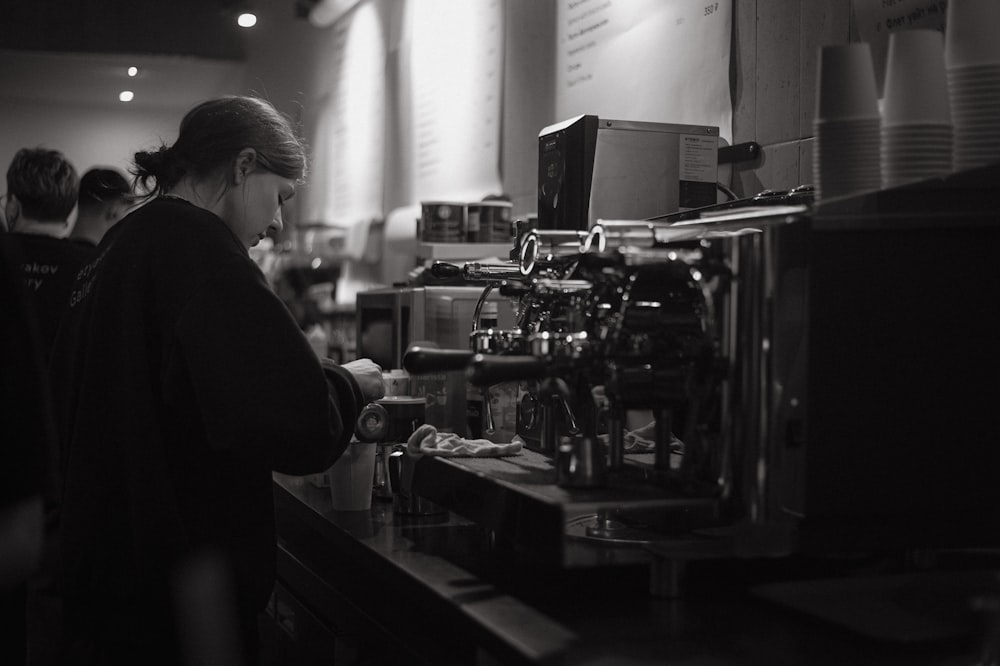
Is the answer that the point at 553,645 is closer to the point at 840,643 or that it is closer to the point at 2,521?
the point at 840,643

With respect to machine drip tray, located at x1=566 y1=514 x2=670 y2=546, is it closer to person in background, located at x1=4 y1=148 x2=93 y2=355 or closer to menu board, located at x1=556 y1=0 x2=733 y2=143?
menu board, located at x1=556 y1=0 x2=733 y2=143

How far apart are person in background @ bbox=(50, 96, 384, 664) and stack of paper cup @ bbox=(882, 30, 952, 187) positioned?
2.56ft

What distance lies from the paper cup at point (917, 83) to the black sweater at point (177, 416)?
802mm

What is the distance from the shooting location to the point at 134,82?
607 centimetres

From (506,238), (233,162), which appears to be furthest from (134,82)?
(233,162)

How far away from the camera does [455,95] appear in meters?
3.74

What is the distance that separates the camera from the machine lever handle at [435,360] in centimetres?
136

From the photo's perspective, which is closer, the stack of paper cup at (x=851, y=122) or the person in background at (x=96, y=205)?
the stack of paper cup at (x=851, y=122)

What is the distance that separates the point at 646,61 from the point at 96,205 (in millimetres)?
2035

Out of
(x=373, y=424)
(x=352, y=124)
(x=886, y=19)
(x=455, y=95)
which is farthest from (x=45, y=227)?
(x=886, y=19)

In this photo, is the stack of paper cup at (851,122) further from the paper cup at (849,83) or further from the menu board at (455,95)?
the menu board at (455,95)

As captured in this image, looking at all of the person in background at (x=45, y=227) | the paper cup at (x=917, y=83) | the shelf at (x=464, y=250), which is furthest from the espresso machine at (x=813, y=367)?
the person in background at (x=45, y=227)

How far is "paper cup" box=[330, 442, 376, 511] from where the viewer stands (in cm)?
184

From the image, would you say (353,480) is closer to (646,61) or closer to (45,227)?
(646,61)
